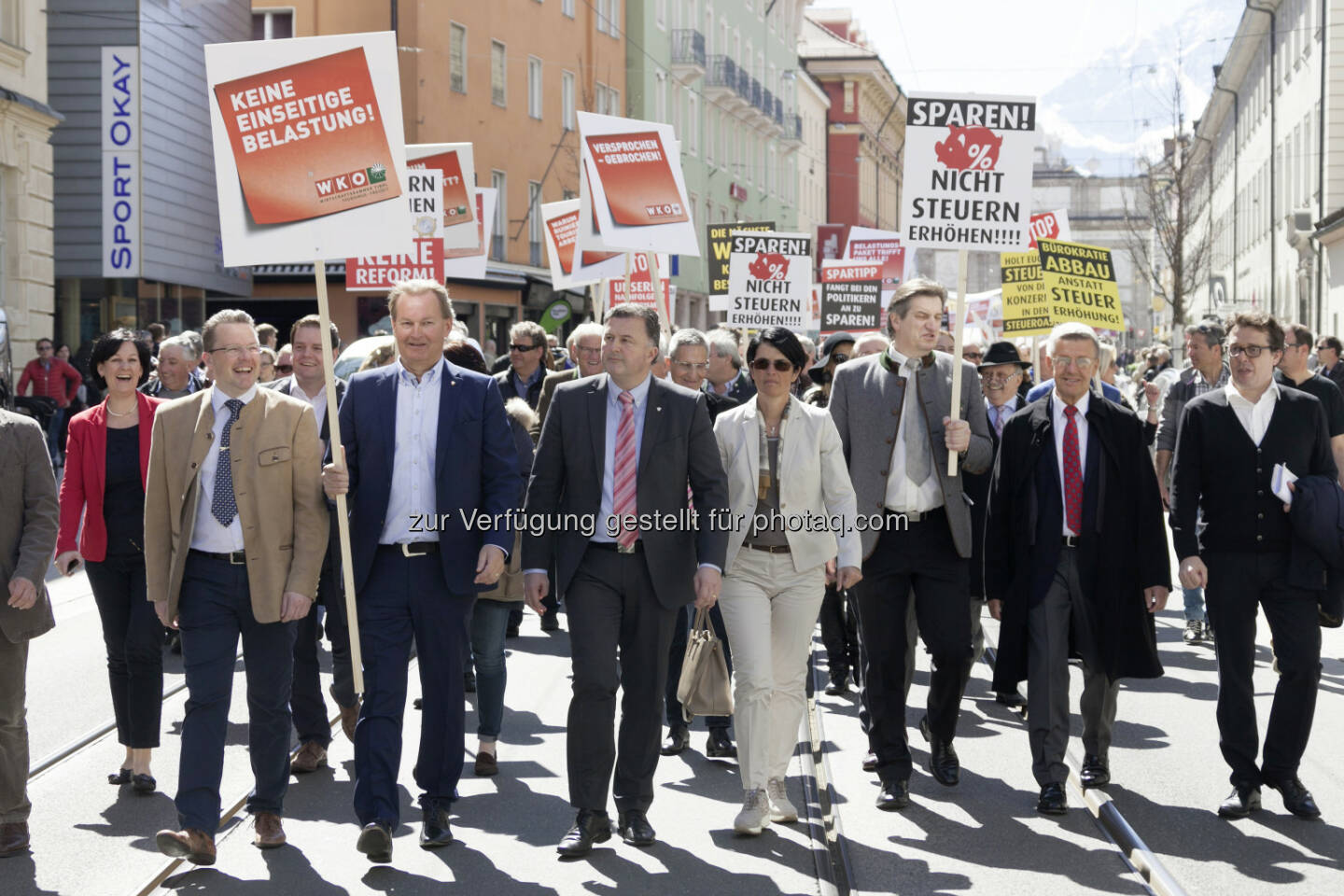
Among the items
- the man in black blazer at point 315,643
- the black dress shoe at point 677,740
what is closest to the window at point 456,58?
the man in black blazer at point 315,643

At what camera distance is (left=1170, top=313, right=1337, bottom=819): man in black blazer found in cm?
730

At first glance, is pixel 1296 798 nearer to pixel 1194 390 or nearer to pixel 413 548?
pixel 413 548

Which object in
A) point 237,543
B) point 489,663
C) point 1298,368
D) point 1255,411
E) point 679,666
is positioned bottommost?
point 679,666

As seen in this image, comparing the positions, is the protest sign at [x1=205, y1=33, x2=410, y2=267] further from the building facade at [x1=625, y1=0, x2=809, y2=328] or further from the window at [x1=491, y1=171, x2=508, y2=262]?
the building facade at [x1=625, y1=0, x2=809, y2=328]

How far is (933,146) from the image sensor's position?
8930 millimetres

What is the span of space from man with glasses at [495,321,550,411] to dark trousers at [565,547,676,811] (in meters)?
5.65

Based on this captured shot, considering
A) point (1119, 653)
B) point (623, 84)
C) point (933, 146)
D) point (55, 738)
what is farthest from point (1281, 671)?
point (623, 84)

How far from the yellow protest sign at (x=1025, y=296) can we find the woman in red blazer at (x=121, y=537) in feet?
35.3

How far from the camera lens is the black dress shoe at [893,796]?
7.32 metres

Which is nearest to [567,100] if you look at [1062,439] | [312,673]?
[312,673]

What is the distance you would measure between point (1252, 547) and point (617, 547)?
2.79 metres

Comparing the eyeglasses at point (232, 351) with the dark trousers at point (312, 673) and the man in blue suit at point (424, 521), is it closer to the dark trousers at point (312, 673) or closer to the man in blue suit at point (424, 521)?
the man in blue suit at point (424, 521)

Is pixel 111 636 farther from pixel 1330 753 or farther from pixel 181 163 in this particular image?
pixel 181 163

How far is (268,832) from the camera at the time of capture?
662 centimetres
